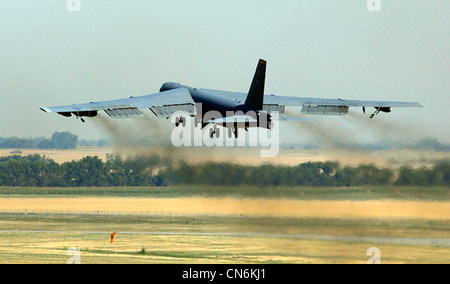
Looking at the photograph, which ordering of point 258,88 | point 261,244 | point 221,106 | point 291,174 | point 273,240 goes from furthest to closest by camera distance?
point 221,106 < point 291,174 < point 258,88 < point 261,244 < point 273,240

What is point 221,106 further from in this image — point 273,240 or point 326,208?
point 326,208

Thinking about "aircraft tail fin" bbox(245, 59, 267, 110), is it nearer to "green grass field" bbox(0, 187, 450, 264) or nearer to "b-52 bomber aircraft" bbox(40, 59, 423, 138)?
"b-52 bomber aircraft" bbox(40, 59, 423, 138)

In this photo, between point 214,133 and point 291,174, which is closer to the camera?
point 291,174

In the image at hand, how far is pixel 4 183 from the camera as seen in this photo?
97812mm

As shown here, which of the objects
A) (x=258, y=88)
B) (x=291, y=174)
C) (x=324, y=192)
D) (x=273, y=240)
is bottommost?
(x=273, y=240)

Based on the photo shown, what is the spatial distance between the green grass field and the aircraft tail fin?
5.50 meters

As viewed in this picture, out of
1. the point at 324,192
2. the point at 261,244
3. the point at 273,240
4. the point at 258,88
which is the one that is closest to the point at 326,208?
the point at 324,192

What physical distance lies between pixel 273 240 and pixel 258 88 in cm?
949

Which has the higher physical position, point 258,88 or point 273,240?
point 258,88

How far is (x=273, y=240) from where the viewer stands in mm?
50000

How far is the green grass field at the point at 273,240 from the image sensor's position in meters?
46.0

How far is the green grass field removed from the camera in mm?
46000
